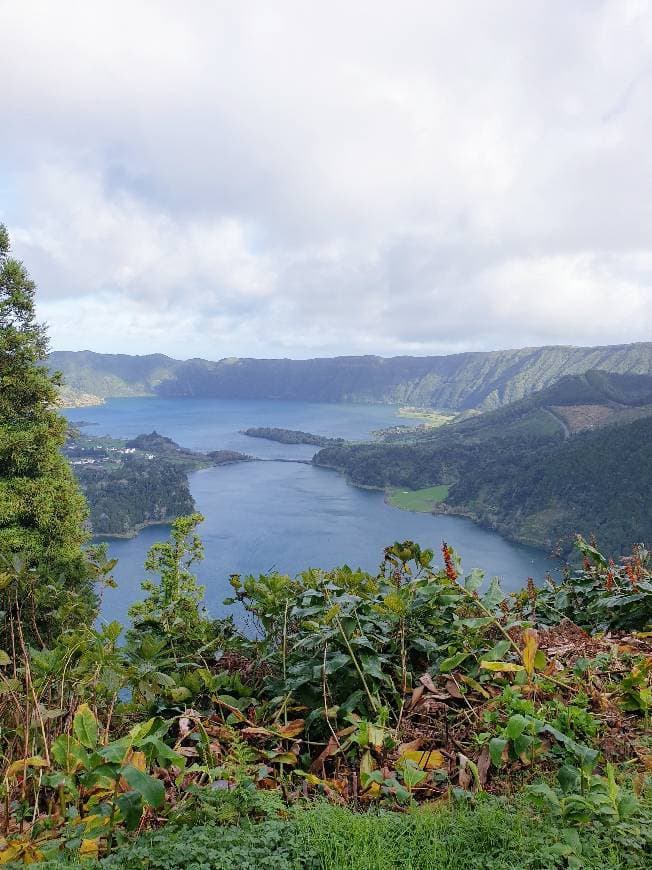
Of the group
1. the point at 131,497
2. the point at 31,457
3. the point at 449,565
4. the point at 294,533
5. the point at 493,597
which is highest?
the point at 449,565

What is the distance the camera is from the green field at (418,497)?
8869cm

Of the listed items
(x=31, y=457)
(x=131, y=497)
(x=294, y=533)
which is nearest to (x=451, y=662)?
(x=31, y=457)

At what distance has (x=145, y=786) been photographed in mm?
1403

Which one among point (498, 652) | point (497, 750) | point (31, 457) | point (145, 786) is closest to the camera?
point (145, 786)

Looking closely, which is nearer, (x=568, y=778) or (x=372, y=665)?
(x=568, y=778)

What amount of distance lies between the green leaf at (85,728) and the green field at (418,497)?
286ft

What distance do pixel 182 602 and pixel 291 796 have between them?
152 centimetres

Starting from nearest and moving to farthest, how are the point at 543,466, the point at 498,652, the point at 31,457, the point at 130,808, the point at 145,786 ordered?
the point at 145,786, the point at 130,808, the point at 498,652, the point at 31,457, the point at 543,466

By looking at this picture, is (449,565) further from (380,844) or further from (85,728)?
(85,728)

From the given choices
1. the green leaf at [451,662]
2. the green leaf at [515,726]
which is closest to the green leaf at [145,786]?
the green leaf at [515,726]

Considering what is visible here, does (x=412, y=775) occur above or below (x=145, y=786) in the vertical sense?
below

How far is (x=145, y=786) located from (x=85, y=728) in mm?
417

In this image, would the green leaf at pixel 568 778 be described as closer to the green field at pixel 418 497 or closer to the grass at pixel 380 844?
the grass at pixel 380 844

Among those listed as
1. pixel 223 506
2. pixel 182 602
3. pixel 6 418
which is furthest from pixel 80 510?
pixel 223 506
